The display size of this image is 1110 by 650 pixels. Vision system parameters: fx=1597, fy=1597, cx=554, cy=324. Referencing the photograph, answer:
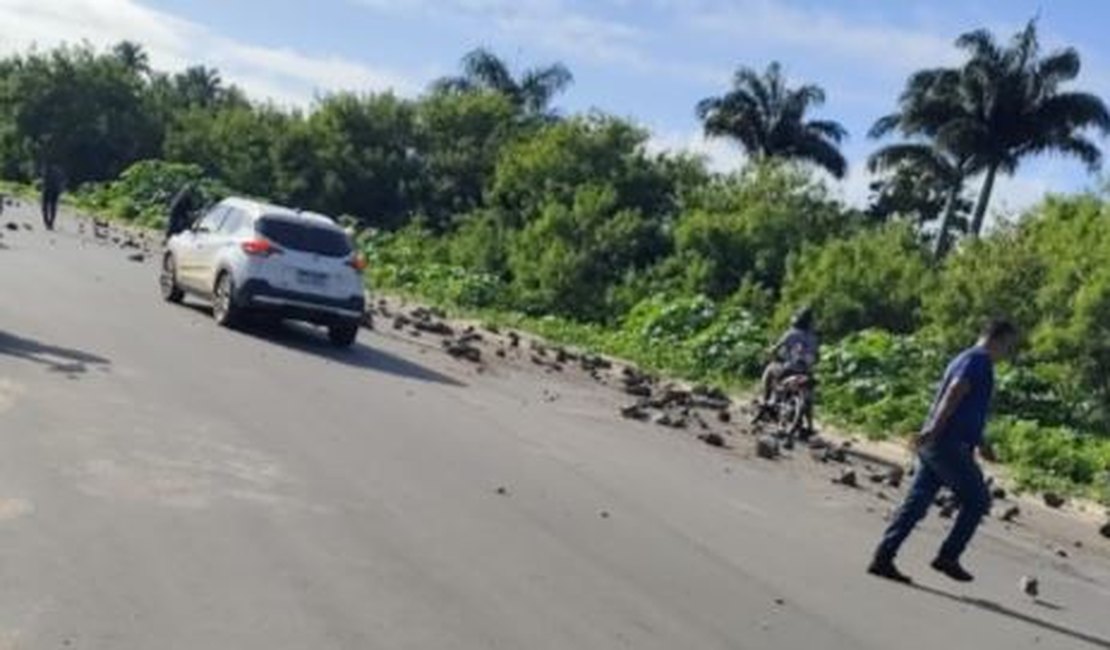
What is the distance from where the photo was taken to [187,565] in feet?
25.9

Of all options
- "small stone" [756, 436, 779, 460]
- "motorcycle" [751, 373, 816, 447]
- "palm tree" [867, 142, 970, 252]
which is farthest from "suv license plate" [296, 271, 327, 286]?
"palm tree" [867, 142, 970, 252]

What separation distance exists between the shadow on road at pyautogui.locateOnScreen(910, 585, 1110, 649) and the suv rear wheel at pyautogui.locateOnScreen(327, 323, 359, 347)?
12.0 metres

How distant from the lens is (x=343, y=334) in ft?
69.5

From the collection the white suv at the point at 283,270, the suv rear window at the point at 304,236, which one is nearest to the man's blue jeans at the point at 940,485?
the white suv at the point at 283,270

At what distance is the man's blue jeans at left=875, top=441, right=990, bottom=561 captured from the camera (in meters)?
10.3

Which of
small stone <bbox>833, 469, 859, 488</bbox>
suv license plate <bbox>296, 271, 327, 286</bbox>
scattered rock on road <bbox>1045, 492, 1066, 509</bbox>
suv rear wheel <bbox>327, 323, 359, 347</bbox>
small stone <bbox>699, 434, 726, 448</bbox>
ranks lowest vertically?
suv rear wheel <bbox>327, 323, 359, 347</bbox>

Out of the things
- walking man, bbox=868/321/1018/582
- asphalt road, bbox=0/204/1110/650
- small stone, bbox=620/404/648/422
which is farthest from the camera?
small stone, bbox=620/404/648/422

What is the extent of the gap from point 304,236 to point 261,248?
67 centimetres

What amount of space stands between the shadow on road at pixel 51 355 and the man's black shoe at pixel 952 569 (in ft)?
25.2

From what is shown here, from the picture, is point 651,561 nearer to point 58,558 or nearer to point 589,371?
point 58,558

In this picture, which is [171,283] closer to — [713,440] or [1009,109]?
[713,440]

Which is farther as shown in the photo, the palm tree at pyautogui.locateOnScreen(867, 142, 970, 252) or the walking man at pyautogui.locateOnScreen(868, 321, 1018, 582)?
the palm tree at pyautogui.locateOnScreen(867, 142, 970, 252)

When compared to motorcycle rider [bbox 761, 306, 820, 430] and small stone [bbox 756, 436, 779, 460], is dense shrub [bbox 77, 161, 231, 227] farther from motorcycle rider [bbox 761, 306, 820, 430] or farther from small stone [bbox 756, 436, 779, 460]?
small stone [bbox 756, 436, 779, 460]

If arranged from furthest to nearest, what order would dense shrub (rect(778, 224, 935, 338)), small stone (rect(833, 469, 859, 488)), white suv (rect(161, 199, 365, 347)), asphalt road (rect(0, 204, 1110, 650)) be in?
dense shrub (rect(778, 224, 935, 338)), white suv (rect(161, 199, 365, 347)), small stone (rect(833, 469, 859, 488)), asphalt road (rect(0, 204, 1110, 650))
